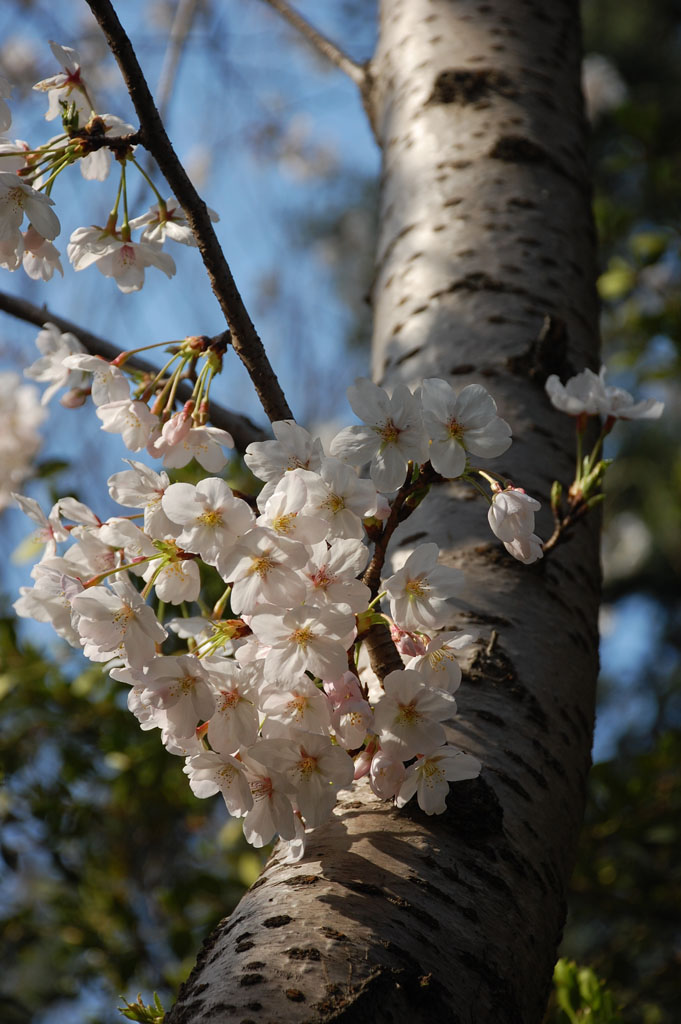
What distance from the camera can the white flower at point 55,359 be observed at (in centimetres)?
100

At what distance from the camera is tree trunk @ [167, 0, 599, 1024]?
596 mm

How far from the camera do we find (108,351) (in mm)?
1105

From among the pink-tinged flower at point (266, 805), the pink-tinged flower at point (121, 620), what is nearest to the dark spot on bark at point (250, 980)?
the pink-tinged flower at point (266, 805)

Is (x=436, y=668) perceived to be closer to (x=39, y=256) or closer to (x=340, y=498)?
(x=340, y=498)

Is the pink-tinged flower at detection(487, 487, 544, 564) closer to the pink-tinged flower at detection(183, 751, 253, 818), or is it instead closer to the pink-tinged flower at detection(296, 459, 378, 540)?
the pink-tinged flower at detection(296, 459, 378, 540)

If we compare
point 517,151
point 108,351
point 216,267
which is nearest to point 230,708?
point 216,267

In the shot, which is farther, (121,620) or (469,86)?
(469,86)

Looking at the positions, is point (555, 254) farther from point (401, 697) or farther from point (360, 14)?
point (360, 14)

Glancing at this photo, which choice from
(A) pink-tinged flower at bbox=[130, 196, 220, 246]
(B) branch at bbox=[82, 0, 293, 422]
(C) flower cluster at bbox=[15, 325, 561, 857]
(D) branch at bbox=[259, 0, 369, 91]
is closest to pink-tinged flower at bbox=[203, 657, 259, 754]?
(C) flower cluster at bbox=[15, 325, 561, 857]

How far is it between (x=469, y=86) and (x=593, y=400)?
2.55ft

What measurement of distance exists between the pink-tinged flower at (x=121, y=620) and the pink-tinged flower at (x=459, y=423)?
0.27 metres

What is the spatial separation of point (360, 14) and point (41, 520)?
4554 millimetres

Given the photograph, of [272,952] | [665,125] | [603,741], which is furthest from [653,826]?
[665,125]

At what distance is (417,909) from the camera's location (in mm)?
625
